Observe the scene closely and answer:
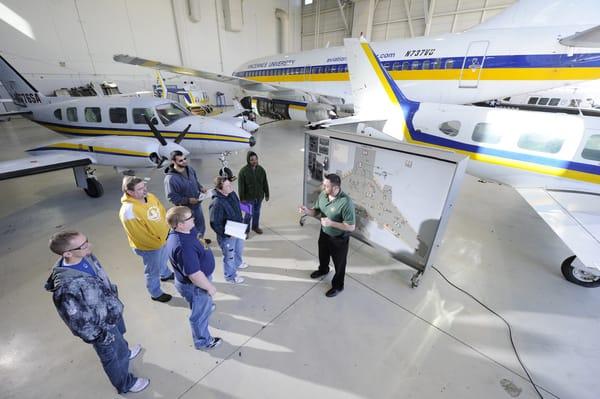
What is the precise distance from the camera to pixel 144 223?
2742mm

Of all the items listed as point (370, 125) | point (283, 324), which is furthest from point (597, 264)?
point (370, 125)

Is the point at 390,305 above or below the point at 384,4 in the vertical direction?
below

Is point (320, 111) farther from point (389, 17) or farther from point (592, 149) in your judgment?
point (389, 17)

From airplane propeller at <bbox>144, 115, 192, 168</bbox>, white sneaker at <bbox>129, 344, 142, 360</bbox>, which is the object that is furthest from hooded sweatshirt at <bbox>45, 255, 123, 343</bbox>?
airplane propeller at <bbox>144, 115, 192, 168</bbox>

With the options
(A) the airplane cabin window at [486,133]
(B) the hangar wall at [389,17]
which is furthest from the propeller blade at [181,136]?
(B) the hangar wall at [389,17]

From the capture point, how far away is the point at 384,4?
68.8ft

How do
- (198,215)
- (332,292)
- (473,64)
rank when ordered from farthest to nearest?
(473,64) < (198,215) < (332,292)

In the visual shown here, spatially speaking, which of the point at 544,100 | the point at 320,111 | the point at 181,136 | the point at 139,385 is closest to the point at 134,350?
the point at 139,385

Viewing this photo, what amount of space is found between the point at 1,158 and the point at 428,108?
14548mm

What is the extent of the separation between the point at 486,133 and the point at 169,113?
7848mm

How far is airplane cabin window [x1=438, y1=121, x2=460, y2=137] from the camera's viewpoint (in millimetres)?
5148

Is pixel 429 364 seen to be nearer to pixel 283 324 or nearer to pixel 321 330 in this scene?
pixel 321 330

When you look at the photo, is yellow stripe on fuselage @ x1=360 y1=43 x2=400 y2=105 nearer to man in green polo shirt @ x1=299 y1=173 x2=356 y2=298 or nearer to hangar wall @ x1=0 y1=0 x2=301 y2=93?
man in green polo shirt @ x1=299 y1=173 x2=356 y2=298

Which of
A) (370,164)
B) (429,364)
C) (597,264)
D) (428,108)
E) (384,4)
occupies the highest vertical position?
(384,4)
